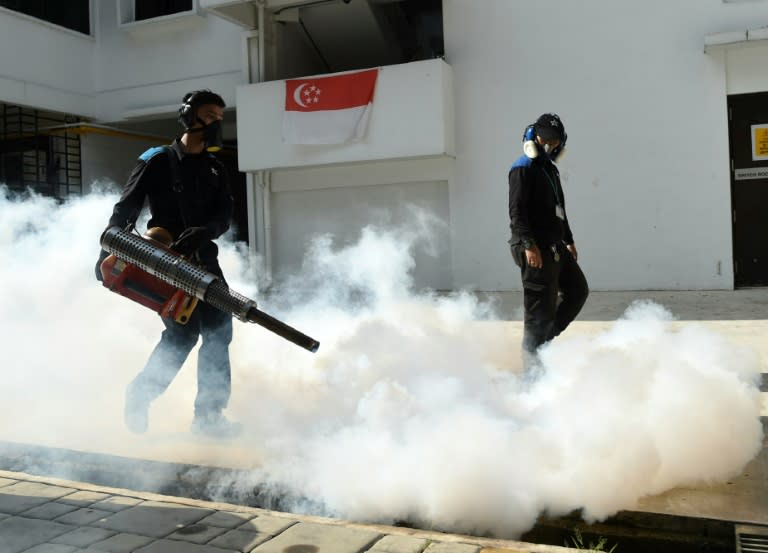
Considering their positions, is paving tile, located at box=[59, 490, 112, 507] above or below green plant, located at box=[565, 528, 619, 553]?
above

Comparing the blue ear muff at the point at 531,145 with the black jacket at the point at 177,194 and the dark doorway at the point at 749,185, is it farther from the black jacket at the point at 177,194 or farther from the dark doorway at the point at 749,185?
the dark doorway at the point at 749,185

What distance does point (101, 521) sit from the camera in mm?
2740

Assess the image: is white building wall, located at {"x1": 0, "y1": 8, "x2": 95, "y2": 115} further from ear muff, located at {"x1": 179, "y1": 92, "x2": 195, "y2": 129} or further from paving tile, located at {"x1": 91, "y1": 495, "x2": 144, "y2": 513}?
paving tile, located at {"x1": 91, "y1": 495, "x2": 144, "y2": 513}

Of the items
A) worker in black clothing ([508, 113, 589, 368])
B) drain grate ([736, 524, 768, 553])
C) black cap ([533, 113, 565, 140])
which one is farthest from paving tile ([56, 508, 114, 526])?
black cap ([533, 113, 565, 140])

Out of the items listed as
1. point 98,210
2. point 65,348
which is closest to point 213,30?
point 98,210

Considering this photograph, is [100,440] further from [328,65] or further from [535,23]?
[328,65]

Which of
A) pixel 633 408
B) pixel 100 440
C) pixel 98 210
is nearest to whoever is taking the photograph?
pixel 633 408

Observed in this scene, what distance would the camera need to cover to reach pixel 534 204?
418cm

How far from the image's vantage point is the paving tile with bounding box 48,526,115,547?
2.54 metres

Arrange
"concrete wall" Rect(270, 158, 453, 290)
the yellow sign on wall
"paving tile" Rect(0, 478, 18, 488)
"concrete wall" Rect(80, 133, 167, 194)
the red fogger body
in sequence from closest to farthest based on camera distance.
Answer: "paving tile" Rect(0, 478, 18, 488), the red fogger body, the yellow sign on wall, "concrete wall" Rect(270, 158, 453, 290), "concrete wall" Rect(80, 133, 167, 194)

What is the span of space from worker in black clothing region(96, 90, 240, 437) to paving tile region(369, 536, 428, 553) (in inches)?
57.2

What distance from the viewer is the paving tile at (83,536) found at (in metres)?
2.54

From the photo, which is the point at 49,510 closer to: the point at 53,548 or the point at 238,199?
the point at 53,548

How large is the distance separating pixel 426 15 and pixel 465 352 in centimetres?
901
